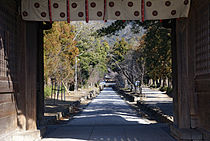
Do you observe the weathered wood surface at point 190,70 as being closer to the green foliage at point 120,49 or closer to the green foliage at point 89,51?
the green foliage at point 89,51

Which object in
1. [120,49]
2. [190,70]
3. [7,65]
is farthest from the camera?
[120,49]

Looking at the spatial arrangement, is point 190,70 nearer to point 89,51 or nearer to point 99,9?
point 99,9

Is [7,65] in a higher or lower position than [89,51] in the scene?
lower

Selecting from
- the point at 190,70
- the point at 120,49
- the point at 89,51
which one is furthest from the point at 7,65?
the point at 120,49

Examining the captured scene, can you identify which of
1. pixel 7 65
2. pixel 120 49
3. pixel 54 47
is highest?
pixel 120 49

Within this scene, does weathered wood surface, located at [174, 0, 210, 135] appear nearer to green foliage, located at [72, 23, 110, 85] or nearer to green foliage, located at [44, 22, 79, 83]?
green foliage, located at [44, 22, 79, 83]

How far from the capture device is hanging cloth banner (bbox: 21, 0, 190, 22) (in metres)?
8.20

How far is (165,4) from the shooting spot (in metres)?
8.27

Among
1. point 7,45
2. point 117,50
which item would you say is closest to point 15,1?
point 7,45

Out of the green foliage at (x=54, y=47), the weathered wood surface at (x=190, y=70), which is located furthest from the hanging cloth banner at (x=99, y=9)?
the green foliage at (x=54, y=47)

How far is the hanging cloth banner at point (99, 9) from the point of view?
820 centimetres

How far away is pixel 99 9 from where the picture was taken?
8211 mm

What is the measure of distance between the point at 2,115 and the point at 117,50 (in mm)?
48678

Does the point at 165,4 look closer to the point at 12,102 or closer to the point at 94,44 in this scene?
the point at 12,102
